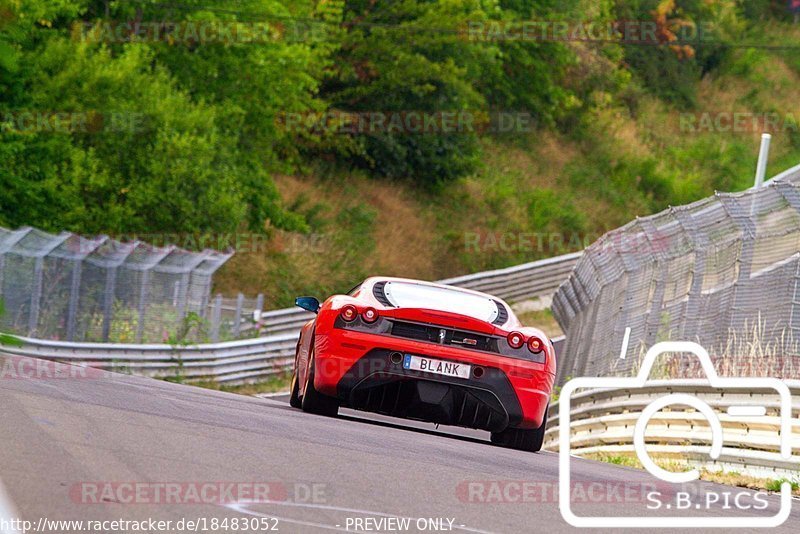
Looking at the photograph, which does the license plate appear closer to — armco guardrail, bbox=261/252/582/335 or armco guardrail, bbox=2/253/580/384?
armco guardrail, bbox=2/253/580/384

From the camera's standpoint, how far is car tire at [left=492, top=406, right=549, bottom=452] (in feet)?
38.4

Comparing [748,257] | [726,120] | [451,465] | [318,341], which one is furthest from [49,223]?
[726,120]

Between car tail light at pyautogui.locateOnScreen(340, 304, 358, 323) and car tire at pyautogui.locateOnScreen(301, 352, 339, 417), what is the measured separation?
0.59 meters

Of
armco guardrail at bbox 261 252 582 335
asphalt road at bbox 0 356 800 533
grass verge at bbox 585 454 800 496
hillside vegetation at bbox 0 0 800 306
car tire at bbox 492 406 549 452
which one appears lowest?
asphalt road at bbox 0 356 800 533

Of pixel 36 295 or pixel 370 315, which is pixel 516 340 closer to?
pixel 370 315

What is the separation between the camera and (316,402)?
1178cm

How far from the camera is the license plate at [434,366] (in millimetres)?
10938

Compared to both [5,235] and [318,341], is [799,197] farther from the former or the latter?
[5,235]

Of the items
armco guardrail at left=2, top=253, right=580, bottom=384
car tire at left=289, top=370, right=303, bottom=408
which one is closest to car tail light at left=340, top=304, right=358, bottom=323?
car tire at left=289, top=370, right=303, bottom=408

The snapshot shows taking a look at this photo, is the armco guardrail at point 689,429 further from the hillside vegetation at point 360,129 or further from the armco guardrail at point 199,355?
the hillside vegetation at point 360,129

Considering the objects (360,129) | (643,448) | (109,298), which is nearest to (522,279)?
(360,129)

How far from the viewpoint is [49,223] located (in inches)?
1232

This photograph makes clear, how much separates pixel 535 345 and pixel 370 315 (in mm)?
1234

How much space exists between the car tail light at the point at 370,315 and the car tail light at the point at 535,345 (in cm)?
115
